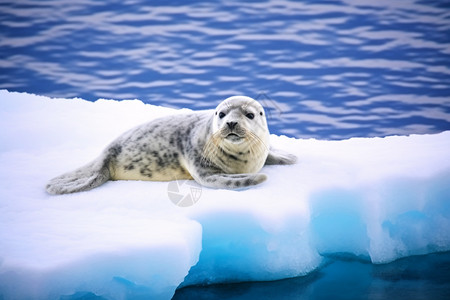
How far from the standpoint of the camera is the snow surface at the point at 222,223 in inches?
173

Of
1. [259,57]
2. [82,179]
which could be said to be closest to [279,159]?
[82,179]

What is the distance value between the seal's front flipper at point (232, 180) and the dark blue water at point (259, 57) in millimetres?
4765

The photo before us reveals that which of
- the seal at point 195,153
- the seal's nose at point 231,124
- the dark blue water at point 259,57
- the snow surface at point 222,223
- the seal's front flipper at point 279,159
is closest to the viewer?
the snow surface at point 222,223

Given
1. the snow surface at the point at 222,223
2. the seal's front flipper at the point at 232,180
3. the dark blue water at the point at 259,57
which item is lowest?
the snow surface at the point at 222,223

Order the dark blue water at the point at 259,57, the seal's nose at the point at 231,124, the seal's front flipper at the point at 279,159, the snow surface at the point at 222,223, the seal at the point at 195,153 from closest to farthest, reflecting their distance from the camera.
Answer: the snow surface at the point at 222,223 → the seal's nose at the point at 231,124 → the seal at the point at 195,153 → the seal's front flipper at the point at 279,159 → the dark blue water at the point at 259,57

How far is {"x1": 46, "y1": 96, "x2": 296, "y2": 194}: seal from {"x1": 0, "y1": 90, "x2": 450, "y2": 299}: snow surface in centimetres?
15

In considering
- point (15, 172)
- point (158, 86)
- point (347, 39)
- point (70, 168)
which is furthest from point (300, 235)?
point (347, 39)

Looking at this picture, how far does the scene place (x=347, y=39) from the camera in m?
13.2

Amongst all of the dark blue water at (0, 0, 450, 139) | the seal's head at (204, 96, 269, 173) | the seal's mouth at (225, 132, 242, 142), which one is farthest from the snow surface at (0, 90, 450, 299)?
the dark blue water at (0, 0, 450, 139)

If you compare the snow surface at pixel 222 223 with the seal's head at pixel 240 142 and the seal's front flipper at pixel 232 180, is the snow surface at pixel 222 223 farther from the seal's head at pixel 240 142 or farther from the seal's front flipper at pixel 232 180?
the seal's head at pixel 240 142

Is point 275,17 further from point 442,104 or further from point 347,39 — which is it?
point 442,104

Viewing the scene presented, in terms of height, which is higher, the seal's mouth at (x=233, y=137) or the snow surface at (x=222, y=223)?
the seal's mouth at (x=233, y=137)

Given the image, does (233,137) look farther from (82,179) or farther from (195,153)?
(82,179)

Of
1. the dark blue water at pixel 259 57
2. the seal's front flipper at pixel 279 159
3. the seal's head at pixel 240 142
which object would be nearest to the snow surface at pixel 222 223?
the seal's front flipper at pixel 279 159
